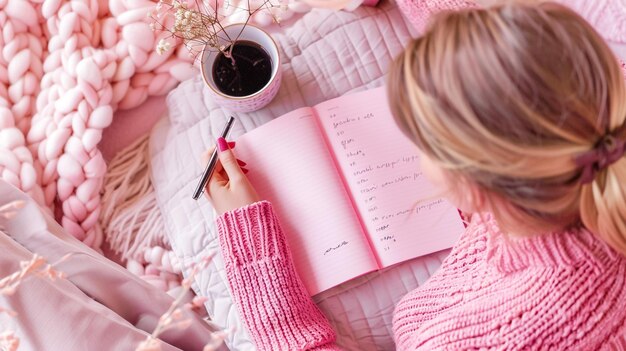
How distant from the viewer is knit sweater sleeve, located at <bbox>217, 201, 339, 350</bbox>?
66 cm

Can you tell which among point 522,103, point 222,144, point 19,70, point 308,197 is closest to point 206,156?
point 222,144

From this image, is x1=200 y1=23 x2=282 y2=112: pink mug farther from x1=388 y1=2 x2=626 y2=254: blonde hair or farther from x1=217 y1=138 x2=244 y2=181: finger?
x1=388 y1=2 x2=626 y2=254: blonde hair

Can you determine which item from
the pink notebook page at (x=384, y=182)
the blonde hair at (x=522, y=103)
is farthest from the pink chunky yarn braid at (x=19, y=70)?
the blonde hair at (x=522, y=103)

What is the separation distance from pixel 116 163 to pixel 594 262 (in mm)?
650

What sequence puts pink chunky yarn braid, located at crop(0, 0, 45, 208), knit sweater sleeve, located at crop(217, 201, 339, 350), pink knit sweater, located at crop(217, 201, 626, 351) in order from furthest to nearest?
1. pink chunky yarn braid, located at crop(0, 0, 45, 208)
2. knit sweater sleeve, located at crop(217, 201, 339, 350)
3. pink knit sweater, located at crop(217, 201, 626, 351)

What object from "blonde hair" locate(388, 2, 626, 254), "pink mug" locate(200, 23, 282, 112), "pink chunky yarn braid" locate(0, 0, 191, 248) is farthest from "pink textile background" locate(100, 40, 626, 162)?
"blonde hair" locate(388, 2, 626, 254)

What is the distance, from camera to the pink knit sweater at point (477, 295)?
507 millimetres

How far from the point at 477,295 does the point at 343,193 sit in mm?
232

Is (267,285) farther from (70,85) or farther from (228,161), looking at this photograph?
Result: (70,85)

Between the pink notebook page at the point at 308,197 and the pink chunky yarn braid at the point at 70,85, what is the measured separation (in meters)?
0.21

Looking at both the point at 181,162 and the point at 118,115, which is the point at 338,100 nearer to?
the point at 181,162

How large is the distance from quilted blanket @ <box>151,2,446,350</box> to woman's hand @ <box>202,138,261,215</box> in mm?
71

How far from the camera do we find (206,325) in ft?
2.43

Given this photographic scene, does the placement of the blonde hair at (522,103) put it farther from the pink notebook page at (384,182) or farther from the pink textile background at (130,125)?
the pink textile background at (130,125)
